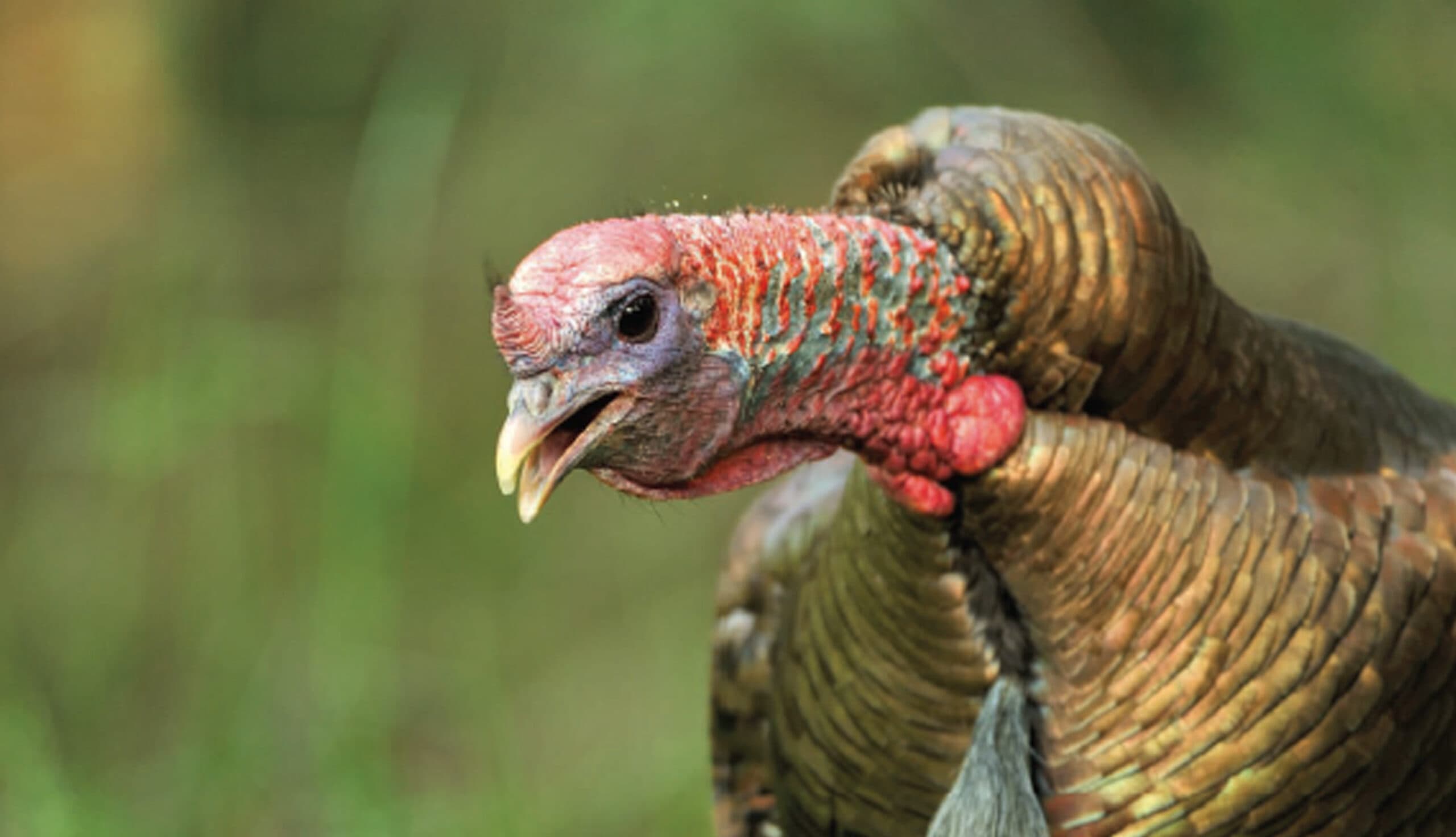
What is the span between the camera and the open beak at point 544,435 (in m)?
1.46

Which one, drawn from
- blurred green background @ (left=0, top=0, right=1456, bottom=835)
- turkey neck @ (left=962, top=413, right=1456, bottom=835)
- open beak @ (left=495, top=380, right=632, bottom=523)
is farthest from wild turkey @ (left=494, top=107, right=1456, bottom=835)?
blurred green background @ (left=0, top=0, right=1456, bottom=835)

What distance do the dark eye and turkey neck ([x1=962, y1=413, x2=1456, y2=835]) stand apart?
1.27ft

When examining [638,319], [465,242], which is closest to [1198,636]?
[638,319]

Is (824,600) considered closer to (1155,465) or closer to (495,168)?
(1155,465)

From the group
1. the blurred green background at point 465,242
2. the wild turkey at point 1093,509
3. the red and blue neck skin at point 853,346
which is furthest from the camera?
the blurred green background at point 465,242

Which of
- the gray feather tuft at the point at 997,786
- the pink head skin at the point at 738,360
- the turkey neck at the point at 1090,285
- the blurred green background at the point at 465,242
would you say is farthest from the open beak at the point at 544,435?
the blurred green background at the point at 465,242

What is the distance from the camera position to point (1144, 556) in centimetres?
177

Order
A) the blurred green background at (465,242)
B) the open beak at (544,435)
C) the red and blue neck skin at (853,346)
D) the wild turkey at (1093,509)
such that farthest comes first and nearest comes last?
the blurred green background at (465,242) → the wild turkey at (1093,509) → the red and blue neck skin at (853,346) → the open beak at (544,435)

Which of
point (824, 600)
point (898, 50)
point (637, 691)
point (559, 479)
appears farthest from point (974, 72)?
point (559, 479)

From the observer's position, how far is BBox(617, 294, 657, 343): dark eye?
150 cm

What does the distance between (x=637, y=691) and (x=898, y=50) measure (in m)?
1.54

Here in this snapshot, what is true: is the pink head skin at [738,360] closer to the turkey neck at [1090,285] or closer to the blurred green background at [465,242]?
the turkey neck at [1090,285]

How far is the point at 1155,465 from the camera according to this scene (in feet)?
5.85

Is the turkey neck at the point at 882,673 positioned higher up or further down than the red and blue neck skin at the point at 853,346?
further down
